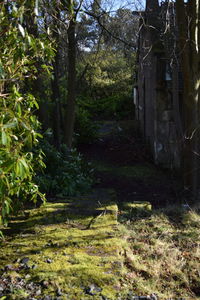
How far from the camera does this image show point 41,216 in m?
4.53

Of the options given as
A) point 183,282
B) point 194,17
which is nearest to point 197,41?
point 194,17

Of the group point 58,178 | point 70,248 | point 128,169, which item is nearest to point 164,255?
point 70,248

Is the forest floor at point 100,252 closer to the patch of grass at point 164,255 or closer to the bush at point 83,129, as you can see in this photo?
the patch of grass at point 164,255

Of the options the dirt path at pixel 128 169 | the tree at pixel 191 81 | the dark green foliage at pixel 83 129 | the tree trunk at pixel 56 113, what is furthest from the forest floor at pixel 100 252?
the dark green foliage at pixel 83 129

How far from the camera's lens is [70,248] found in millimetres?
3629

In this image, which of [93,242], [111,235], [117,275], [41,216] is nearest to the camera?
[117,275]

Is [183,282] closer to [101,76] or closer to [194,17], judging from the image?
[194,17]

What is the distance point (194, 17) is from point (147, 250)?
14.5 feet

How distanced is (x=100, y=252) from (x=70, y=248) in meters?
0.30

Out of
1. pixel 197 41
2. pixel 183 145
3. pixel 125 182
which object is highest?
pixel 197 41

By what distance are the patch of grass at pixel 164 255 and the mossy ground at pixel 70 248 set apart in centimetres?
22

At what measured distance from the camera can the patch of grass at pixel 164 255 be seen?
3.31 m

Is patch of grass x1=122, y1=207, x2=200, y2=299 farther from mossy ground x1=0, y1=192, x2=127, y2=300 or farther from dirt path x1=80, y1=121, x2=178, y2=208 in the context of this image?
dirt path x1=80, y1=121, x2=178, y2=208

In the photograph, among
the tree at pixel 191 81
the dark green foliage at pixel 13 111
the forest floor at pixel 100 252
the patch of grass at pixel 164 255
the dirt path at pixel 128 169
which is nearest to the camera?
the dark green foliage at pixel 13 111
